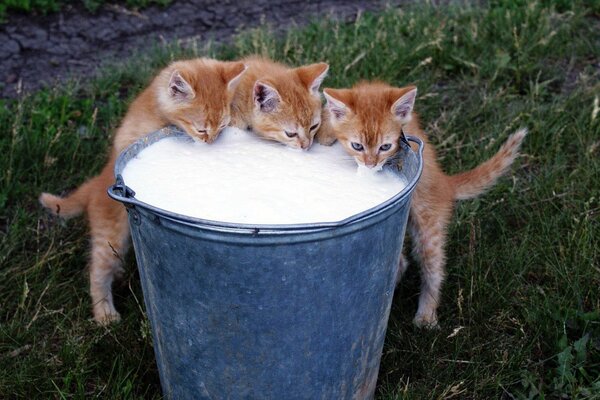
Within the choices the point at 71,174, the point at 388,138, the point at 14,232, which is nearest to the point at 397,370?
the point at 388,138

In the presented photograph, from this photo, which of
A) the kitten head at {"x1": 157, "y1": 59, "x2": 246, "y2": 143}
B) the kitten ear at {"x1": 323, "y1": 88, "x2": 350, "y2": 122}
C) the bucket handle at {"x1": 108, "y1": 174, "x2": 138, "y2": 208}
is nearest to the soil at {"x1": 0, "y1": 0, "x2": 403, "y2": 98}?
the kitten head at {"x1": 157, "y1": 59, "x2": 246, "y2": 143}

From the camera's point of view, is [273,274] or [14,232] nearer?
[273,274]

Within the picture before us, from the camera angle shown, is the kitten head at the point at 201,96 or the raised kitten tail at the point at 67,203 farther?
the raised kitten tail at the point at 67,203

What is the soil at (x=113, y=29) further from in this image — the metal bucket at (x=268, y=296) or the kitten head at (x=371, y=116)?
the metal bucket at (x=268, y=296)

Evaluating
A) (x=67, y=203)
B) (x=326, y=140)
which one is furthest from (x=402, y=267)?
(x=67, y=203)

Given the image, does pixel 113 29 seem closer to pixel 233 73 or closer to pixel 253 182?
pixel 233 73

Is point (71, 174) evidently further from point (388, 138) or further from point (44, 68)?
point (388, 138)

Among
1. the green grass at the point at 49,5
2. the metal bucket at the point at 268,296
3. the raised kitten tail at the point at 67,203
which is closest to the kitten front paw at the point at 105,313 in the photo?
the raised kitten tail at the point at 67,203
